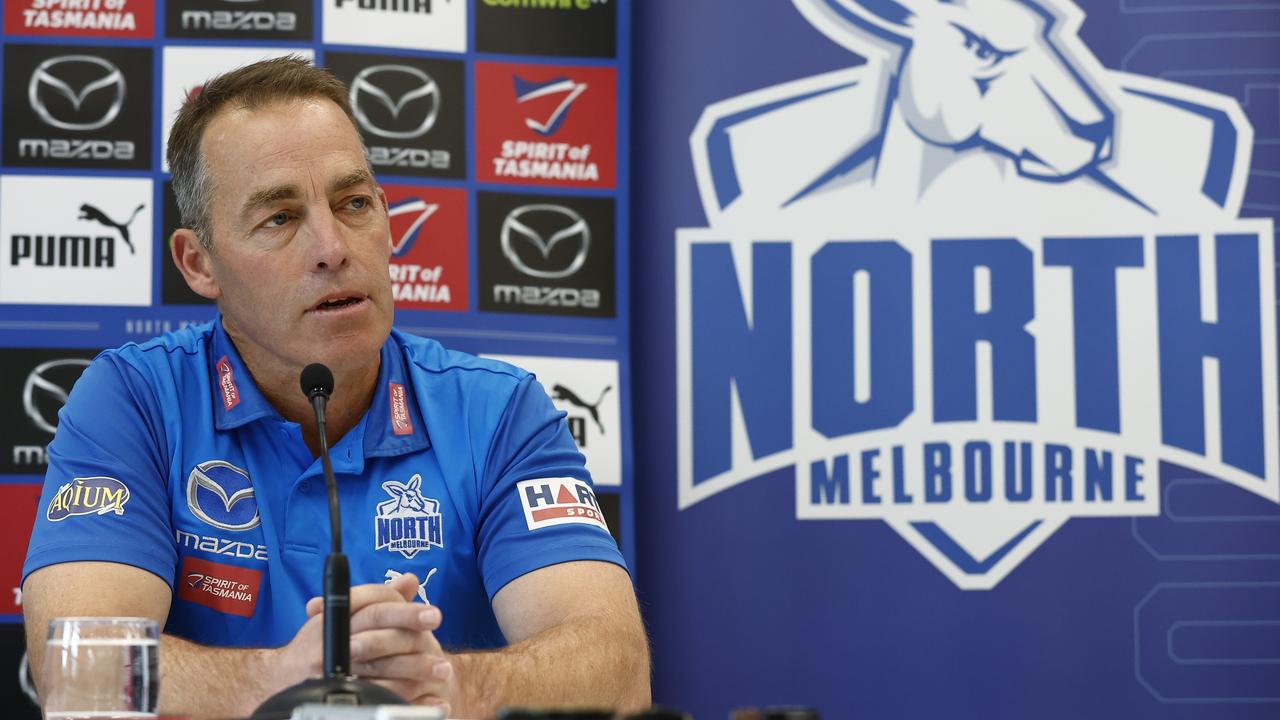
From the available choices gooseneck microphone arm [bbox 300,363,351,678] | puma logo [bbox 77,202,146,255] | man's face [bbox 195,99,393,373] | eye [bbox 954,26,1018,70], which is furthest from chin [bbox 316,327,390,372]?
eye [bbox 954,26,1018,70]

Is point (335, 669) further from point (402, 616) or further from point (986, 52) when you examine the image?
point (986, 52)

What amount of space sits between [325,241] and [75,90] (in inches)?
38.9

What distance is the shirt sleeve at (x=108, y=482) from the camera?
1680mm

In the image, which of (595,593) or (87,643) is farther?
(595,593)

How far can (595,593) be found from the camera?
1.76 metres

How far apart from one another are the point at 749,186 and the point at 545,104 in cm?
42

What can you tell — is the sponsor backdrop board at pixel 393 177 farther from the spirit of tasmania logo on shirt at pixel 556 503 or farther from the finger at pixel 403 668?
the finger at pixel 403 668

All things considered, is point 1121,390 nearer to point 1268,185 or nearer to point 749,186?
point 1268,185

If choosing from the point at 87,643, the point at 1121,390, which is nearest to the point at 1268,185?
the point at 1121,390

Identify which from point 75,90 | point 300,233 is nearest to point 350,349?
point 300,233

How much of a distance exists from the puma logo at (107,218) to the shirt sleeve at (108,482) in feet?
2.29

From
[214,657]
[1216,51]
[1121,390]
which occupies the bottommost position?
[214,657]

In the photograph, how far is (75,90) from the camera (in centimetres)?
255

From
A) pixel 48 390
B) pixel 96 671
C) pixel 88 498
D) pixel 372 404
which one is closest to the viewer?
pixel 96 671
